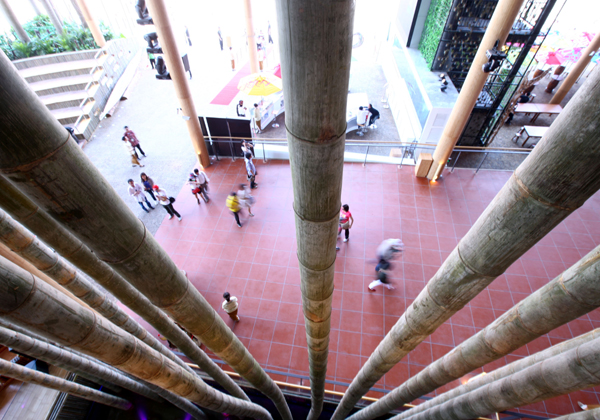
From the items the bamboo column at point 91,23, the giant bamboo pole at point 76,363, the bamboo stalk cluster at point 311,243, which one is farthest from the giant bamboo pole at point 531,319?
the bamboo column at point 91,23

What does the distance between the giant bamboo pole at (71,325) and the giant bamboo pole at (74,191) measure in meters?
0.37

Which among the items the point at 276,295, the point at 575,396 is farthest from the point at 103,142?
the point at 575,396

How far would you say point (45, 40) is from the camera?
16.0m

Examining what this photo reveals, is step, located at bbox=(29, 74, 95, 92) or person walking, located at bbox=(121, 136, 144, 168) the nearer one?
person walking, located at bbox=(121, 136, 144, 168)

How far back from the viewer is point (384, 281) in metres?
7.58

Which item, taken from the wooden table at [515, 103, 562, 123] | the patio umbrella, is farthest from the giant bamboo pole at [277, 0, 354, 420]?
the wooden table at [515, 103, 562, 123]

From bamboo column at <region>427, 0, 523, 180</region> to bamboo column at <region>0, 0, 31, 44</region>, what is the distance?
2108 centimetres

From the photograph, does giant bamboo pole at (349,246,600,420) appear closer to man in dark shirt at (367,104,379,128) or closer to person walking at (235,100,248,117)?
man in dark shirt at (367,104,379,128)

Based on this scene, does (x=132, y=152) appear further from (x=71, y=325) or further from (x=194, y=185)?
(x=71, y=325)

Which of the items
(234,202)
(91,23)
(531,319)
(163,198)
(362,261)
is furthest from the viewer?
(91,23)

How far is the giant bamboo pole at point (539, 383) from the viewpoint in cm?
204

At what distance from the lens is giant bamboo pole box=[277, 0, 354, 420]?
1210 mm

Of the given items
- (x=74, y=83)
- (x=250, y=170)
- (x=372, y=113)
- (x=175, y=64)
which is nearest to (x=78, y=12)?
(x=74, y=83)

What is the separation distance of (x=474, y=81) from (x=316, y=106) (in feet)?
27.9
